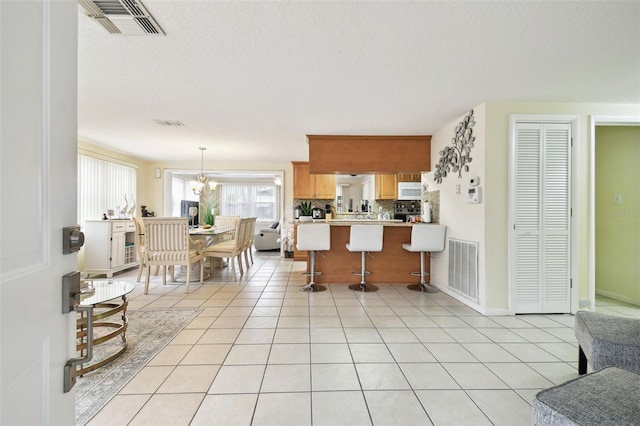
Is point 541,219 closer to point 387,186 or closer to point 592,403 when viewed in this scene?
point 592,403

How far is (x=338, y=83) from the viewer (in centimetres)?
272

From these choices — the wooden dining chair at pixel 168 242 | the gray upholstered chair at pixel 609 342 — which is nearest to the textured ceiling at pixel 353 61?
the wooden dining chair at pixel 168 242

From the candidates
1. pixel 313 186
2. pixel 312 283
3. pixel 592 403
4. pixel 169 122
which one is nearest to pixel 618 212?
pixel 592 403

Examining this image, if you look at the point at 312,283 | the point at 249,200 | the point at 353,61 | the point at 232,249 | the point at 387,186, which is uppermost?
the point at 353,61

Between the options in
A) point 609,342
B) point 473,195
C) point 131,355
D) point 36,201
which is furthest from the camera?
point 473,195

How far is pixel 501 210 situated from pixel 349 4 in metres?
2.63

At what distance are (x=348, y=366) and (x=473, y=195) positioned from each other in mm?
2353

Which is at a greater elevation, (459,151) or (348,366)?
(459,151)

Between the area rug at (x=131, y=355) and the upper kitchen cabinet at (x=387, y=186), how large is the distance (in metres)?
4.59

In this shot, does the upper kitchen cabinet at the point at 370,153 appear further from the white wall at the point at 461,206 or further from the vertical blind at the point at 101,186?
the vertical blind at the point at 101,186

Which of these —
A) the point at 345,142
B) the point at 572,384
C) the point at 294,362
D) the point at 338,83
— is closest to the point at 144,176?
the point at 345,142

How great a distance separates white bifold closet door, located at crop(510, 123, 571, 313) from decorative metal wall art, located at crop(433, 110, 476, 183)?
1.53 feet

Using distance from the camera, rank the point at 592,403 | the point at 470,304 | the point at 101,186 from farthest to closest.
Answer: the point at 101,186 < the point at 470,304 < the point at 592,403

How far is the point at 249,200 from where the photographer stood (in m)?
10.4
